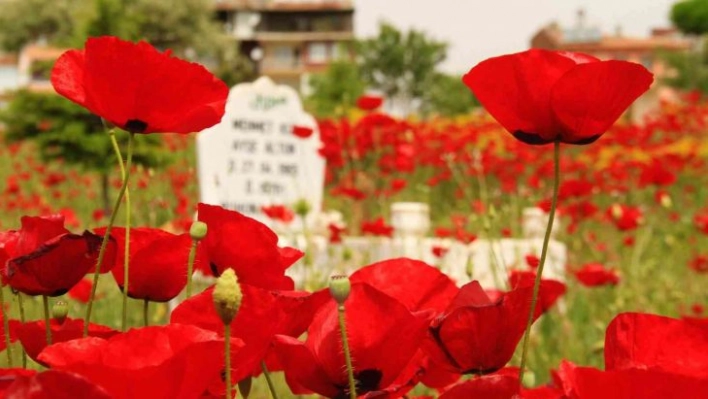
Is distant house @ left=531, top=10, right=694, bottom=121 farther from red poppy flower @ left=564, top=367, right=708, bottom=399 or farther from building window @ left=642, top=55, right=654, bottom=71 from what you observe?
red poppy flower @ left=564, top=367, right=708, bottom=399

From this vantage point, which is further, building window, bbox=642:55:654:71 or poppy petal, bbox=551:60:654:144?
building window, bbox=642:55:654:71

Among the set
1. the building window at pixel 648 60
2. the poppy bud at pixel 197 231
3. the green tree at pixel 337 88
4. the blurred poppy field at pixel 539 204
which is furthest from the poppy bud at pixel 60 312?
the building window at pixel 648 60

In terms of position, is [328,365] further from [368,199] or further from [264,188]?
[368,199]

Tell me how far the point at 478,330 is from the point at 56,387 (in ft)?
0.94

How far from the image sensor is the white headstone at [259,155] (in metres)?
4.43

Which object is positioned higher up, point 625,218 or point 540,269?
point 540,269

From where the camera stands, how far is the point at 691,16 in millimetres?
32438

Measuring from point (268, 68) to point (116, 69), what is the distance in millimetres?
42127

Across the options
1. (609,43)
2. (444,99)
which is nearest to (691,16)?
(609,43)

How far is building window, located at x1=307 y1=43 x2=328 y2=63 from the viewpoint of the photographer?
42.6m

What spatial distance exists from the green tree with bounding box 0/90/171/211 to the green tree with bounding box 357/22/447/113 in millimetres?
19753

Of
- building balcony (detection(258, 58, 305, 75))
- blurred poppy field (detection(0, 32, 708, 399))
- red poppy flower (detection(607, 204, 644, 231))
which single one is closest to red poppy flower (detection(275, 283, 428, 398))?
blurred poppy field (detection(0, 32, 708, 399))

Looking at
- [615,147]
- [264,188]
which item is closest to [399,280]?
[264,188]

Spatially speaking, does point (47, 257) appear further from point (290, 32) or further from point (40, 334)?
point (290, 32)
